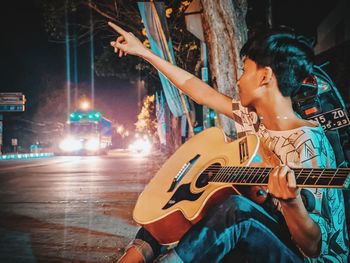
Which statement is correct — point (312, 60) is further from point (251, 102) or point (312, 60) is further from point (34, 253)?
point (34, 253)

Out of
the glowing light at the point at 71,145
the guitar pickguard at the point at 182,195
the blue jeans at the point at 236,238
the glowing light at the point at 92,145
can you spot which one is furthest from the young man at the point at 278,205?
the glowing light at the point at 71,145

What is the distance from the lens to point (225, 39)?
4336 mm

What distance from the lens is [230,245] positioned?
170cm

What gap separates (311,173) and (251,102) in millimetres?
778

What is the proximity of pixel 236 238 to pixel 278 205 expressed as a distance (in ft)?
1.13

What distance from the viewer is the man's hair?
2.01 m

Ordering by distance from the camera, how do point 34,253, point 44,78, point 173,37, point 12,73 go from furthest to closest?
point 44,78 < point 12,73 < point 173,37 < point 34,253

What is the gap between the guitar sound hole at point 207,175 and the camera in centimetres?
195

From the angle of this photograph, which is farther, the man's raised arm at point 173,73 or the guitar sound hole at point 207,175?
the man's raised arm at point 173,73

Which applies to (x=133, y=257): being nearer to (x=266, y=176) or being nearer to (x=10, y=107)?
(x=266, y=176)

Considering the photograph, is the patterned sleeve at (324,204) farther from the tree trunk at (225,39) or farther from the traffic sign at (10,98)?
the traffic sign at (10,98)

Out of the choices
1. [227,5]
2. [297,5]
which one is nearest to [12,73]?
[297,5]

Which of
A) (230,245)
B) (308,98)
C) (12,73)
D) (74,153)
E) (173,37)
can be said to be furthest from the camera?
(12,73)

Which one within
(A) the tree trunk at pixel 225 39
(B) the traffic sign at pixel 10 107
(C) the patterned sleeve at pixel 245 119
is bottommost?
(C) the patterned sleeve at pixel 245 119
